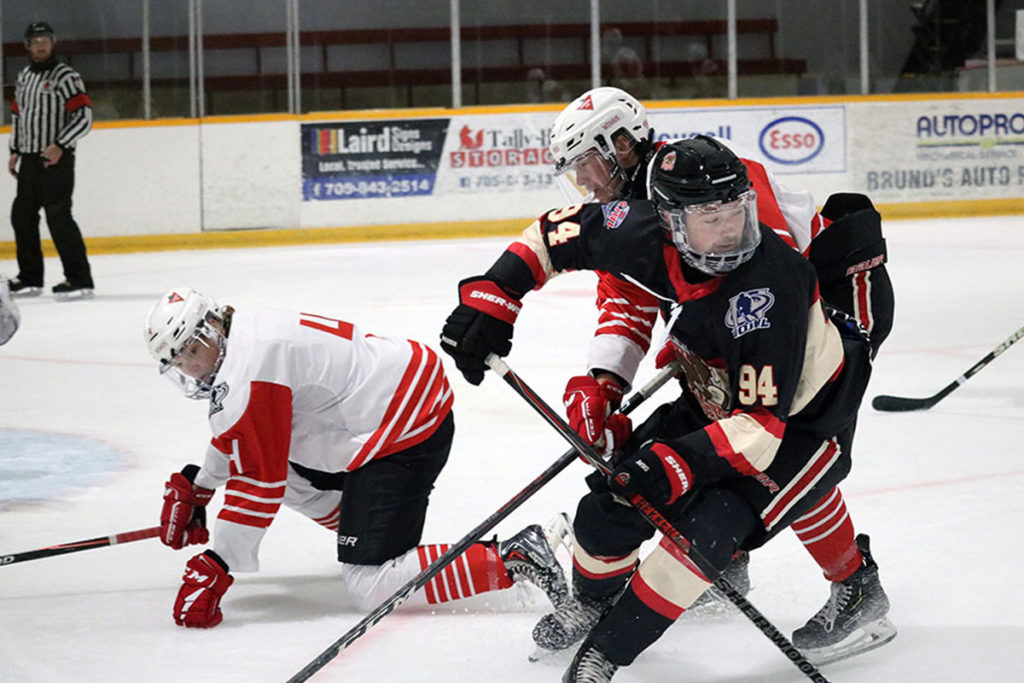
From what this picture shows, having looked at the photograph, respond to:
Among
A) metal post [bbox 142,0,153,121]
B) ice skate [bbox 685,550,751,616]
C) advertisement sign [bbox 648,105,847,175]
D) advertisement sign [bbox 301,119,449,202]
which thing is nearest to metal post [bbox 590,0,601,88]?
advertisement sign [bbox 648,105,847,175]

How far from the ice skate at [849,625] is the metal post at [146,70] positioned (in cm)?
750

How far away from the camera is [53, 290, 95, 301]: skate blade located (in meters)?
6.57

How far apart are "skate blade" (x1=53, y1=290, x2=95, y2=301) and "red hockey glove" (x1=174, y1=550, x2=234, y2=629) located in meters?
4.63

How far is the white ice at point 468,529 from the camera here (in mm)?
2109

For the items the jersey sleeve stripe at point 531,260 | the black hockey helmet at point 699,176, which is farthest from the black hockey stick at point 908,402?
the black hockey helmet at point 699,176

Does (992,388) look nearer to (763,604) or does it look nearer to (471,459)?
(471,459)

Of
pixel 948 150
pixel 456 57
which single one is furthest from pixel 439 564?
pixel 948 150

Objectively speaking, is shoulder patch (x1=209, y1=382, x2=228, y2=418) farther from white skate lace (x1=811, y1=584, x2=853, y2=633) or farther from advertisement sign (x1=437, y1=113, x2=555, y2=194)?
advertisement sign (x1=437, y1=113, x2=555, y2=194)

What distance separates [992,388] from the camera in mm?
4113

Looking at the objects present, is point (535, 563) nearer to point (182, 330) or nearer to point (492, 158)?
point (182, 330)

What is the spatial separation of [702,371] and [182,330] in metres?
0.82

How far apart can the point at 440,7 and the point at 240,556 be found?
7620 mm

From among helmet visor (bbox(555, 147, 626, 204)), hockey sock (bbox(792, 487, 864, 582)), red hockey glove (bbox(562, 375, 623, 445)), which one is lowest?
hockey sock (bbox(792, 487, 864, 582))

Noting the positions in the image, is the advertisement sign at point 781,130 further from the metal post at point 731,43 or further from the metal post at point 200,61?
the metal post at point 200,61
